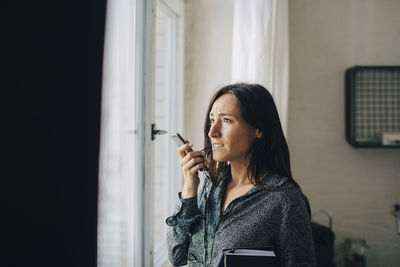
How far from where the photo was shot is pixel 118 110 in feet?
4.17

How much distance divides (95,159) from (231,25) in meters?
1.84

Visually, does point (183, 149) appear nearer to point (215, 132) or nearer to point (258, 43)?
point (215, 132)

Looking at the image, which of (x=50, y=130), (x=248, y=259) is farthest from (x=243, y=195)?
(x=50, y=130)

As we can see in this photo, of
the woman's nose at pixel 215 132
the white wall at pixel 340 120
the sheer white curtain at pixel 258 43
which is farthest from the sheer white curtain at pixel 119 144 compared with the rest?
the white wall at pixel 340 120

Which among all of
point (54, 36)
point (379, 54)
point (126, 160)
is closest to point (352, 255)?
point (379, 54)

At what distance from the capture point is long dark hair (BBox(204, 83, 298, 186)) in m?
1.05

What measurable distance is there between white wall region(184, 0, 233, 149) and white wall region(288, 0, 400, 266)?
0.46 m

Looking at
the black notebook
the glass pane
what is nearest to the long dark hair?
the black notebook

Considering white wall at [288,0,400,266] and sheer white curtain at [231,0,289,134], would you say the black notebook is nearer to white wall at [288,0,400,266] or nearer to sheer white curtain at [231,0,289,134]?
sheer white curtain at [231,0,289,134]

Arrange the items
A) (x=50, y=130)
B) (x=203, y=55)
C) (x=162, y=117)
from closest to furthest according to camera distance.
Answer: (x=50, y=130), (x=162, y=117), (x=203, y=55)

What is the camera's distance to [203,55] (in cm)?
222

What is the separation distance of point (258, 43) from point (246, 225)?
1.07 metres

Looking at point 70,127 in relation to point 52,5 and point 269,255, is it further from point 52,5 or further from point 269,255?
point 269,255

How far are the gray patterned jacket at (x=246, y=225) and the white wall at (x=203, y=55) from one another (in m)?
1.09
